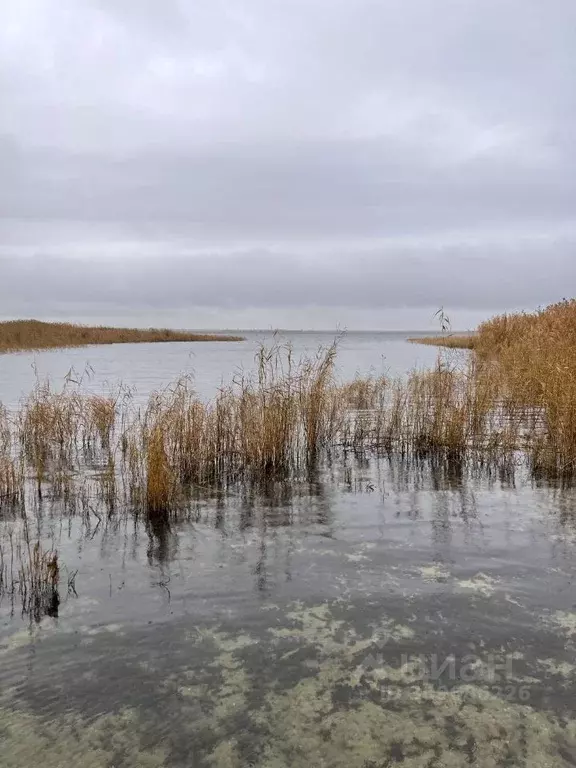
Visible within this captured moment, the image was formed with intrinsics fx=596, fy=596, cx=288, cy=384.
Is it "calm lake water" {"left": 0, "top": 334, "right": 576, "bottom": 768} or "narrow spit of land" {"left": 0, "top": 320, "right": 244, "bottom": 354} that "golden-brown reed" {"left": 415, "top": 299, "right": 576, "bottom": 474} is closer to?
"calm lake water" {"left": 0, "top": 334, "right": 576, "bottom": 768}

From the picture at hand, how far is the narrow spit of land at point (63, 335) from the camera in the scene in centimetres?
4303

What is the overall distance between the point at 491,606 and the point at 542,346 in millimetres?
12169

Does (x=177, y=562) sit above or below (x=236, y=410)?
below

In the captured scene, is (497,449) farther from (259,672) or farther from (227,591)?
(259,672)

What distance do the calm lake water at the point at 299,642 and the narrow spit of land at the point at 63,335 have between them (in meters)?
37.4

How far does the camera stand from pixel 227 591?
5.20 meters

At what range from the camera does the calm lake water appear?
3355mm

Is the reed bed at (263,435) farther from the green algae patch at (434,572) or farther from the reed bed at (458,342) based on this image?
the green algae patch at (434,572)

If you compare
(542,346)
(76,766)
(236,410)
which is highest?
(542,346)

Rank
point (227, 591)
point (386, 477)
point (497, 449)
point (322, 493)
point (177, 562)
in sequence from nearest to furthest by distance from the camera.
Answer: point (227, 591), point (177, 562), point (322, 493), point (386, 477), point (497, 449)

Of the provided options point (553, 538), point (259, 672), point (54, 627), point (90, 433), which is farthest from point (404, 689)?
point (90, 433)

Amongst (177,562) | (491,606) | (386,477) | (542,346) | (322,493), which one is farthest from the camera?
(542,346)

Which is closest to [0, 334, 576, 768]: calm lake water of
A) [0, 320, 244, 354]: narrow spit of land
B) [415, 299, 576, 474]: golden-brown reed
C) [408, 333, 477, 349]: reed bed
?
[415, 299, 576, 474]: golden-brown reed

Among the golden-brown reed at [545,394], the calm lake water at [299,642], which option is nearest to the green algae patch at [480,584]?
the calm lake water at [299,642]
